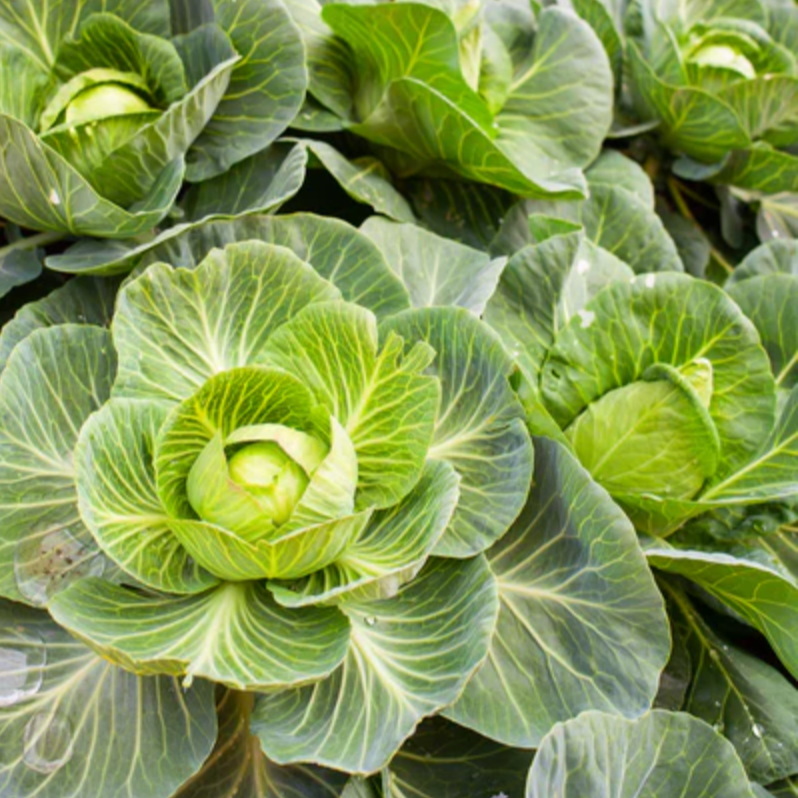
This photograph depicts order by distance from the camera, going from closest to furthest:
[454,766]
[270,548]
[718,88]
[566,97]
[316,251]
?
[270,548]
[454,766]
[316,251]
[566,97]
[718,88]

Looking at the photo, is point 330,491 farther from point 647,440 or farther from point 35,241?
point 35,241

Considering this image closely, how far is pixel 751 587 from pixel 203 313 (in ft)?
2.68

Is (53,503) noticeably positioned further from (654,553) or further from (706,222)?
(706,222)

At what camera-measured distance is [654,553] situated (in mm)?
1245

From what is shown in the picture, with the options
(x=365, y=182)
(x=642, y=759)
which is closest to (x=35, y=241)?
(x=365, y=182)

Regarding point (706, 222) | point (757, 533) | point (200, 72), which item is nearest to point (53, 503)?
point (200, 72)

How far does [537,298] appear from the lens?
4.85ft

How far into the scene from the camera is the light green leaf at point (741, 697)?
4.51ft

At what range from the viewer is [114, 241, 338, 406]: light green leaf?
114cm

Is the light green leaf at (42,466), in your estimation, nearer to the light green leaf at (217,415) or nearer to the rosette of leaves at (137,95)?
the light green leaf at (217,415)

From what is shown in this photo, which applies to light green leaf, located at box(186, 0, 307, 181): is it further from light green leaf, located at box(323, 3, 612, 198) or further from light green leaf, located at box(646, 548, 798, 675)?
light green leaf, located at box(646, 548, 798, 675)

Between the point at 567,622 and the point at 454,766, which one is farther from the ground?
→ the point at 567,622

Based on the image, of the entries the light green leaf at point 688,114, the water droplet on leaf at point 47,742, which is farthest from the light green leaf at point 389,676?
the light green leaf at point 688,114

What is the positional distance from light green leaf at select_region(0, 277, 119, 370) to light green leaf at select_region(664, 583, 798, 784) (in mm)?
980
